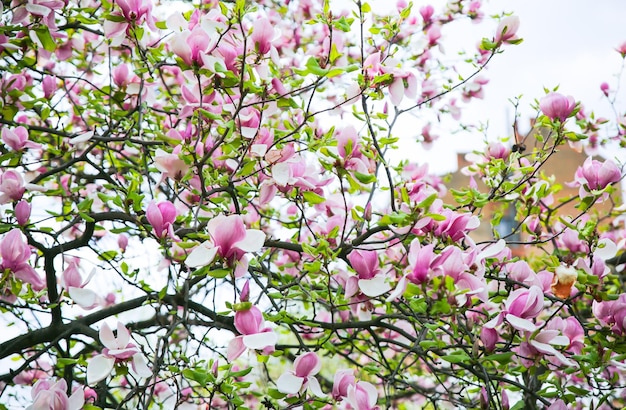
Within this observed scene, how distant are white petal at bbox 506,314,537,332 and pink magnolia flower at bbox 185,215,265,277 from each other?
0.56 m

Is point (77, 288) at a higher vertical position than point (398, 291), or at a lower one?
higher

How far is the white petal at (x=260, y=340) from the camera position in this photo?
46.9 inches

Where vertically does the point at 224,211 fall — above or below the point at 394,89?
below

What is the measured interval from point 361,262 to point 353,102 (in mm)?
420

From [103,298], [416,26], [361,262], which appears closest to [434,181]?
[416,26]

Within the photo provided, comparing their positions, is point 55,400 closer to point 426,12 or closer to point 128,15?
point 128,15

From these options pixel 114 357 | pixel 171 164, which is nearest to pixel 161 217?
pixel 171 164

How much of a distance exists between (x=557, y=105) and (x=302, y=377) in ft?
3.33

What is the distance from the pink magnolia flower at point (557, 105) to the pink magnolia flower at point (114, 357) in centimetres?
124

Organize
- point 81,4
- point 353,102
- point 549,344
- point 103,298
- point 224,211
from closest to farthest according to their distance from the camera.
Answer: point 549,344 < point 353,102 < point 224,211 < point 81,4 < point 103,298

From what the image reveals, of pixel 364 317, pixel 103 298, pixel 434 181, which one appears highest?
pixel 434 181

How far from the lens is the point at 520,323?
1.32 metres

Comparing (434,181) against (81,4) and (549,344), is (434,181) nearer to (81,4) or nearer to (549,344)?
(549,344)

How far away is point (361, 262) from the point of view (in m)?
1.44
